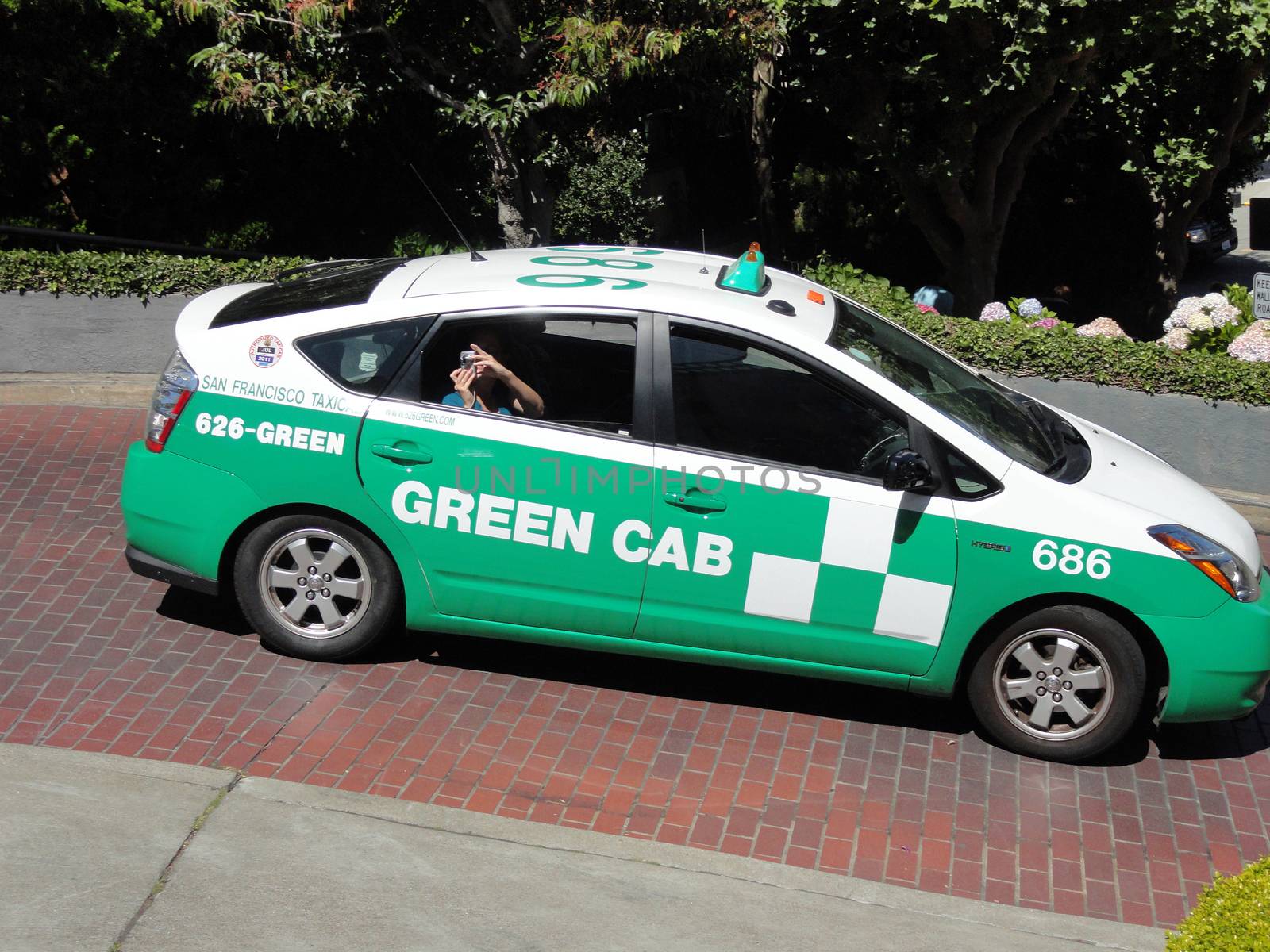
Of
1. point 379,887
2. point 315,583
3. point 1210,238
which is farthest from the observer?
point 1210,238

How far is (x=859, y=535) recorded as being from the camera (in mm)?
5121

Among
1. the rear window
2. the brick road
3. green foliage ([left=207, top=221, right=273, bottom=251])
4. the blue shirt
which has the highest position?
the rear window

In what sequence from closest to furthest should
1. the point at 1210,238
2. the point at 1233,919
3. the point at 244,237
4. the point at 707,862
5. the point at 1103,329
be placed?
1. the point at 1233,919
2. the point at 707,862
3. the point at 1103,329
4. the point at 244,237
5. the point at 1210,238

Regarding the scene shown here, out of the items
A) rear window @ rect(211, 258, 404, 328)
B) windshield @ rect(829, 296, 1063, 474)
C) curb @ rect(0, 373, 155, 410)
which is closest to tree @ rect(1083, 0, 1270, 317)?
windshield @ rect(829, 296, 1063, 474)

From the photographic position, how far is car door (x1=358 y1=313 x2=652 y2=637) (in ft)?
17.3

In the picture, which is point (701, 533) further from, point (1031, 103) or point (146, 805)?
point (1031, 103)

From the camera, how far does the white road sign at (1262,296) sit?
26.8 feet

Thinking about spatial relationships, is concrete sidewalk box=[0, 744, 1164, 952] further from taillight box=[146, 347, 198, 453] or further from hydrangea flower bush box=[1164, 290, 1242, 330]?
hydrangea flower bush box=[1164, 290, 1242, 330]

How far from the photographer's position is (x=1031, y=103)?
36.0ft

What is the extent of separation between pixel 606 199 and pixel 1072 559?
9.56 metres

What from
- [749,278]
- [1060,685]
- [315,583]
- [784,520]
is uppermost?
[749,278]

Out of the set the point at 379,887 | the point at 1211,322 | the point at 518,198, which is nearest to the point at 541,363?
the point at 379,887

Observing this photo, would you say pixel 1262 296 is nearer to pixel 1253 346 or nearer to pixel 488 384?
pixel 1253 346

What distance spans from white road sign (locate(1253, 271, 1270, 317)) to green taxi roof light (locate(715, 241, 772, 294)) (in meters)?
3.98
